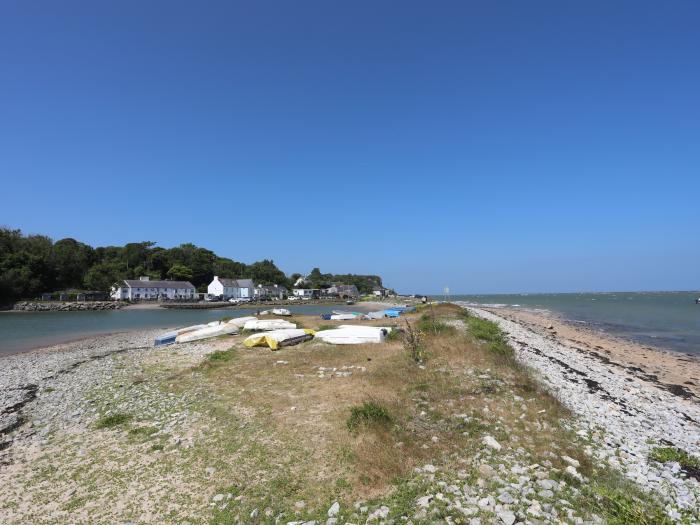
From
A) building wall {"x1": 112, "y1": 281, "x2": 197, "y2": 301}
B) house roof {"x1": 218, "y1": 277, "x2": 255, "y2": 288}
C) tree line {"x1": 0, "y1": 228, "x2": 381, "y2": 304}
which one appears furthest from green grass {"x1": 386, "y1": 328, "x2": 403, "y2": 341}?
house roof {"x1": 218, "y1": 277, "x2": 255, "y2": 288}

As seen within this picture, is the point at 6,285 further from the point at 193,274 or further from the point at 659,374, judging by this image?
the point at 659,374

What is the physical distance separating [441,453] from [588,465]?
286 centimetres

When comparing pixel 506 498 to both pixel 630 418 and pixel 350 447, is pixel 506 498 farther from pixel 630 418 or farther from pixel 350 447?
pixel 630 418

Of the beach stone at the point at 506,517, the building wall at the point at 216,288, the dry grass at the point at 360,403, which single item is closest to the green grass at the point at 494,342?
the dry grass at the point at 360,403

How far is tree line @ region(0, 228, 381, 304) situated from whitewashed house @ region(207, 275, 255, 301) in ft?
39.5

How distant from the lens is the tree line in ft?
299

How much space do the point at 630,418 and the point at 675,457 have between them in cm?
319

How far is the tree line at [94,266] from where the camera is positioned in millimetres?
91125

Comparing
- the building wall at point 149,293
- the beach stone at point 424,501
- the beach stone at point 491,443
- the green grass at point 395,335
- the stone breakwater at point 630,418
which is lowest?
the stone breakwater at point 630,418

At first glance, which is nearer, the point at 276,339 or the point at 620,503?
the point at 620,503

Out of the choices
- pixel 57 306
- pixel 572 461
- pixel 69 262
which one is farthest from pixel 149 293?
pixel 572 461

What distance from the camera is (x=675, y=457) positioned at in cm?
805

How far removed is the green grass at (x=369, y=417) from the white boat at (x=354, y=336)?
11669mm

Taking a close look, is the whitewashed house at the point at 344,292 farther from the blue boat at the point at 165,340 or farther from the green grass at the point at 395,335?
the green grass at the point at 395,335
